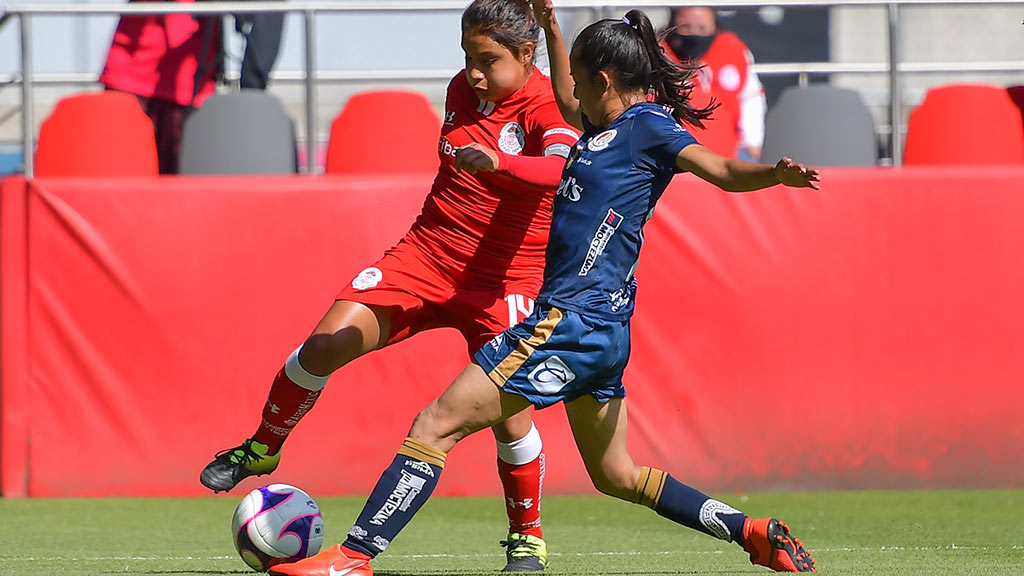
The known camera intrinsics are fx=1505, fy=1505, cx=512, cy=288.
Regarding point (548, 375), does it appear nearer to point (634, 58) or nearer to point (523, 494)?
point (634, 58)

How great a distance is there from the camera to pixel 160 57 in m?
8.51

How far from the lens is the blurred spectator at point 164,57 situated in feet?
27.7

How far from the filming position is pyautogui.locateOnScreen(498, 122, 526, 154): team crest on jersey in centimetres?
549

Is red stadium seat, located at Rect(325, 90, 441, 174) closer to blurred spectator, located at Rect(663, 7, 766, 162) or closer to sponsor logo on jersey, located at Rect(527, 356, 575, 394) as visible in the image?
blurred spectator, located at Rect(663, 7, 766, 162)

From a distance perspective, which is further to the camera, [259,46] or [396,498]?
[259,46]

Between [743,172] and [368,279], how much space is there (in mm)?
1687

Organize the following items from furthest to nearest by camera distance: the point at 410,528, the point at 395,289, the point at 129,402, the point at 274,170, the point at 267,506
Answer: the point at 274,170, the point at 129,402, the point at 410,528, the point at 395,289, the point at 267,506

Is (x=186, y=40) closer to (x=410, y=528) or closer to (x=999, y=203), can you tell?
(x=410, y=528)

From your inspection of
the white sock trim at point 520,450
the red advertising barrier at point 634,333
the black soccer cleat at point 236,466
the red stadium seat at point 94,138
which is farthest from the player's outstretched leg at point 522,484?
the red stadium seat at point 94,138

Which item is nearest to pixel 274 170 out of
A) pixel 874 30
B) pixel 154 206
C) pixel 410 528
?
pixel 154 206

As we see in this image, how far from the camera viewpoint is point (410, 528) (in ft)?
22.7

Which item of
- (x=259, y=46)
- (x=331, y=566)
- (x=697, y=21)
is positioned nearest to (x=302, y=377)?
(x=331, y=566)

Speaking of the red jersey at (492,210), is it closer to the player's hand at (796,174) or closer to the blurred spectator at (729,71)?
the player's hand at (796,174)

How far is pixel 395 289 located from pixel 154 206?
9.24ft
